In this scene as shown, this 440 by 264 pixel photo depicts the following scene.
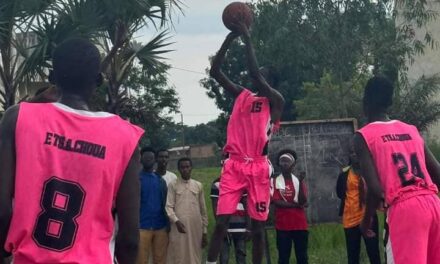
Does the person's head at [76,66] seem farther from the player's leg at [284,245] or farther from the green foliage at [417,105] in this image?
the green foliage at [417,105]

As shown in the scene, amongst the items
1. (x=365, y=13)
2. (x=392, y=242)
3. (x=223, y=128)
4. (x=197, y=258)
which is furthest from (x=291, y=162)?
(x=223, y=128)

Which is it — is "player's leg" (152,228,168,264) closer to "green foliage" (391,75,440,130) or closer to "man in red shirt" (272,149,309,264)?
"man in red shirt" (272,149,309,264)

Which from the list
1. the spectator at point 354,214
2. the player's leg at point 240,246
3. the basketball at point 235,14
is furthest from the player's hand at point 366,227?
the player's leg at point 240,246

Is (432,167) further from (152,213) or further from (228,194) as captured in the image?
(152,213)

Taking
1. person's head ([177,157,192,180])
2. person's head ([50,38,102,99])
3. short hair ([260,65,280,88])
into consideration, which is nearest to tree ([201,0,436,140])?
person's head ([177,157,192,180])

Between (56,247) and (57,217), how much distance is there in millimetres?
126

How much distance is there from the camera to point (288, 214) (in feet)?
42.8

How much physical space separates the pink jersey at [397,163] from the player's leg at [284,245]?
6.06 meters

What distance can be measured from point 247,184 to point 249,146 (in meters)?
0.40

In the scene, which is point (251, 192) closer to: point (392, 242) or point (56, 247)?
point (392, 242)

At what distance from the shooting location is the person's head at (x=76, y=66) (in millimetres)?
4254

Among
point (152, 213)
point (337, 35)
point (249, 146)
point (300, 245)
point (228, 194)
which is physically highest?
point (337, 35)

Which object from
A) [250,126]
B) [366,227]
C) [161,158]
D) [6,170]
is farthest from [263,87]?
[6,170]

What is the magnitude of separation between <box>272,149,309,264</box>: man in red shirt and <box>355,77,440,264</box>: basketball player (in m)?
5.85
